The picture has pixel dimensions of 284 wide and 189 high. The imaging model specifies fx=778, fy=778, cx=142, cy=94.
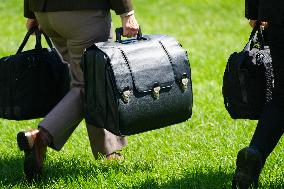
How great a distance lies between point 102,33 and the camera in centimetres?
504

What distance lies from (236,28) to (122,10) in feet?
25.5

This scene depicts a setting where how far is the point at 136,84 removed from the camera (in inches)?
185

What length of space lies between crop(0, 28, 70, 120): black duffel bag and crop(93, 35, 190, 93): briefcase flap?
68 cm

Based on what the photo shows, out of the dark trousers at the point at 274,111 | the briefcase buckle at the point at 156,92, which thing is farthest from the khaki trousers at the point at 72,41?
the dark trousers at the point at 274,111

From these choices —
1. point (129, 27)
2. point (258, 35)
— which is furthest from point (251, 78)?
point (129, 27)

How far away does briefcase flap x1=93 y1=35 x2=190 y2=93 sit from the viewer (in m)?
4.66

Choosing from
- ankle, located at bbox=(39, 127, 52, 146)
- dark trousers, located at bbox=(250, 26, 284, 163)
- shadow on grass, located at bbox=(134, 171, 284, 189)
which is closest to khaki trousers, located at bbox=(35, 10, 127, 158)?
ankle, located at bbox=(39, 127, 52, 146)

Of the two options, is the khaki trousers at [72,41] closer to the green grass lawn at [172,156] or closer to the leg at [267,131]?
the green grass lawn at [172,156]

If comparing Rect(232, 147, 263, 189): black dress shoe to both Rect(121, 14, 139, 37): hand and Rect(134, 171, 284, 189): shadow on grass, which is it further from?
Rect(121, 14, 139, 37): hand

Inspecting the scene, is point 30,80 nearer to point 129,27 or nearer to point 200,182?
point 129,27

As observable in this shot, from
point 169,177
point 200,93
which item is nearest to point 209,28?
point 200,93

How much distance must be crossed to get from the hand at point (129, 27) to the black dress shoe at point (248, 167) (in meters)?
1.25

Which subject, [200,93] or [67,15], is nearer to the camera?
[67,15]

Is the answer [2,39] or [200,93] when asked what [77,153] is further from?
[2,39]
